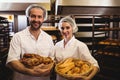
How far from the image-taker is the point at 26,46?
1.92 meters

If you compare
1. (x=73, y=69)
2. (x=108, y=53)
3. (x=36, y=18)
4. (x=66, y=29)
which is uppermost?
(x=36, y=18)

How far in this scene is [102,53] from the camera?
3.79 metres

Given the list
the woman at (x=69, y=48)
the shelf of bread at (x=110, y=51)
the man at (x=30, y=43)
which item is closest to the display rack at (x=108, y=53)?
the shelf of bread at (x=110, y=51)

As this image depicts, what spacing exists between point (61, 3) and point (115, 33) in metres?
1.30

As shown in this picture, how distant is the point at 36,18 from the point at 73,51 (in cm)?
46

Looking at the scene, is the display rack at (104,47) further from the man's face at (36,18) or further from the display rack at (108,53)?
the man's face at (36,18)

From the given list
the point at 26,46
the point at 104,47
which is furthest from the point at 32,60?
the point at 104,47

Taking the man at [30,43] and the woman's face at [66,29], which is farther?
the woman's face at [66,29]

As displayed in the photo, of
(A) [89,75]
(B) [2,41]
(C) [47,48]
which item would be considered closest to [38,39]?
(C) [47,48]

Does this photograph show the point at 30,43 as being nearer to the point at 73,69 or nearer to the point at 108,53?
the point at 73,69

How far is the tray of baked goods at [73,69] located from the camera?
5.60 ft

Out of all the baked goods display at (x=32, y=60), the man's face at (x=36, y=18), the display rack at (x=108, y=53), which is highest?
the man's face at (x=36, y=18)

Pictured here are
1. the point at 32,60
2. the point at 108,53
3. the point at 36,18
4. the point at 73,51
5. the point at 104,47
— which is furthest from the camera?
the point at 104,47

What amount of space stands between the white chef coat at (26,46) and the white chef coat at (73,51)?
108mm
